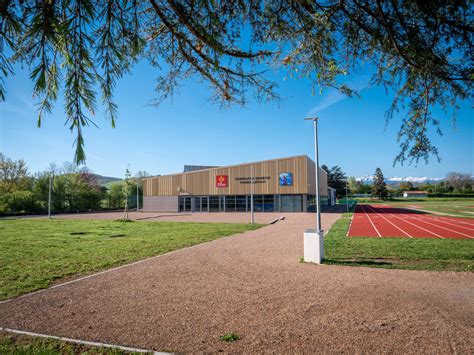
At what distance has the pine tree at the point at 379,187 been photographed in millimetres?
97875

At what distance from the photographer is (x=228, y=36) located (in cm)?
354

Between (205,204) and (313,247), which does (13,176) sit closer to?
(205,204)

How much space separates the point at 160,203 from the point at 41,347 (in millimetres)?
45568

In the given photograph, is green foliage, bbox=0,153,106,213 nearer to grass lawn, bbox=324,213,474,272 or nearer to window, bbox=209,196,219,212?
window, bbox=209,196,219,212

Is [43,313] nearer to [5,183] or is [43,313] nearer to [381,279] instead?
[381,279]

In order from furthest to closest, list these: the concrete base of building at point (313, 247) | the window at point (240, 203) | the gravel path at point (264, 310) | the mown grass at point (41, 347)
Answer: the window at point (240, 203), the concrete base of building at point (313, 247), the gravel path at point (264, 310), the mown grass at point (41, 347)

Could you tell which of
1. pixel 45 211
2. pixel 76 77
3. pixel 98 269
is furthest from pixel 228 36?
pixel 45 211

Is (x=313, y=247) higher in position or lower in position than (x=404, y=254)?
higher

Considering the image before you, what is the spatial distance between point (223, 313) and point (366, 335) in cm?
221

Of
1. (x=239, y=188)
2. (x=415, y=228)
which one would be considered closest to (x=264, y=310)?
(x=415, y=228)

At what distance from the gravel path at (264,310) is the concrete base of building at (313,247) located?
72cm

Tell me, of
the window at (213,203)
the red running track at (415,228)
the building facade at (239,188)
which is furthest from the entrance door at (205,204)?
the red running track at (415,228)

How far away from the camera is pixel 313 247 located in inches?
346

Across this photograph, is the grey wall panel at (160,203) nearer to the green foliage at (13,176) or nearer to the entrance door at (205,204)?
the entrance door at (205,204)
